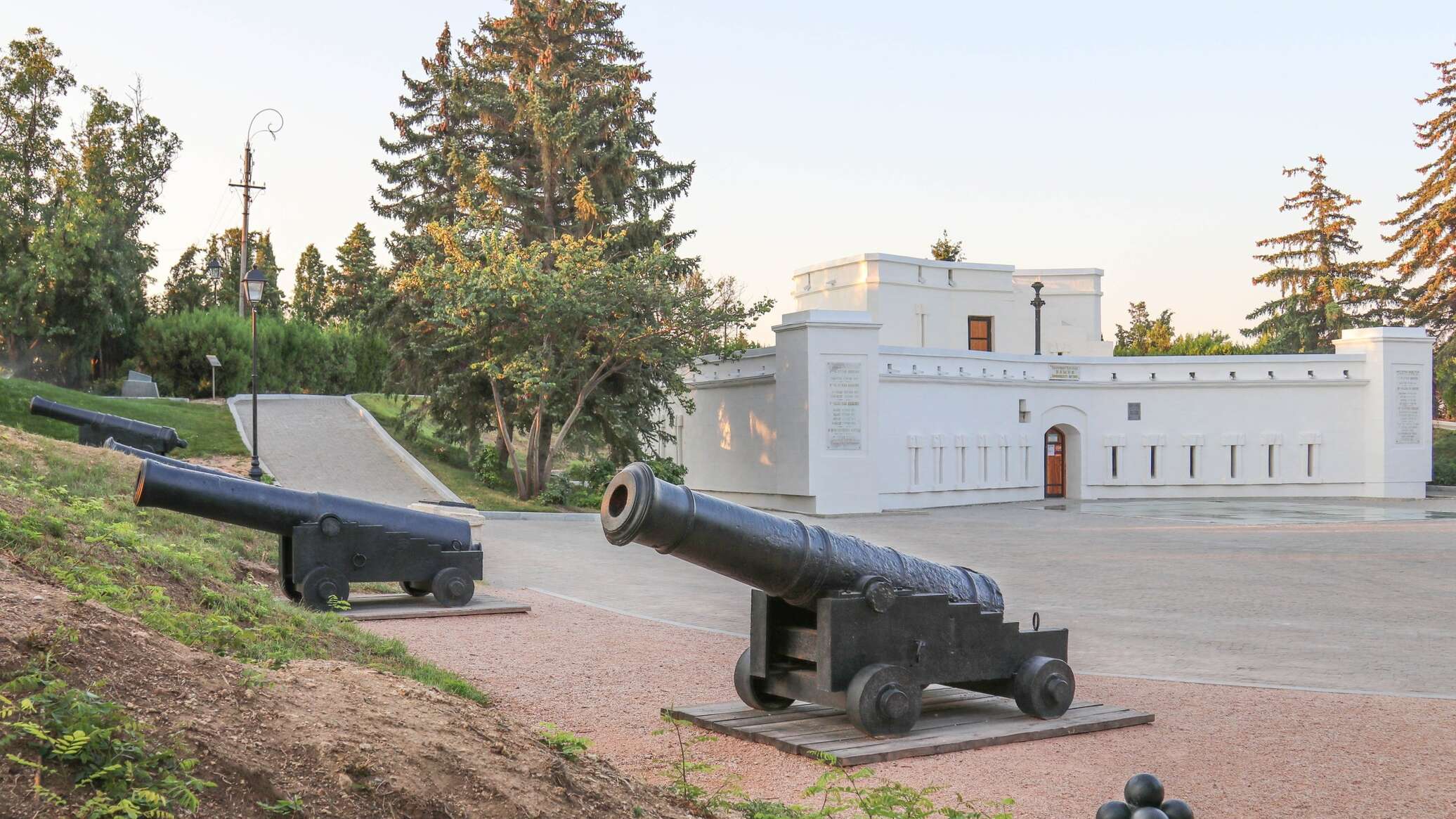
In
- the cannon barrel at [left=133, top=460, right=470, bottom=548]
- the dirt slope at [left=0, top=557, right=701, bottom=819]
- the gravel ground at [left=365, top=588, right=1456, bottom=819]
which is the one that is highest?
the cannon barrel at [left=133, top=460, right=470, bottom=548]

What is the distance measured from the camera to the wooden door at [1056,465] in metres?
38.1

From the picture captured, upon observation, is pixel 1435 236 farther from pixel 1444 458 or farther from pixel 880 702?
pixel 880 702

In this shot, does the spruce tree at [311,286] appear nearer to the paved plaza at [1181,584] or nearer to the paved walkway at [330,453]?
the paved walkway at [330,453]

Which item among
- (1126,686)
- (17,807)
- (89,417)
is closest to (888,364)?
(89,417)

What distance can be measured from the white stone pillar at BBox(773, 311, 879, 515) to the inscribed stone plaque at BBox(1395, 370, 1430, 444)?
18054mm

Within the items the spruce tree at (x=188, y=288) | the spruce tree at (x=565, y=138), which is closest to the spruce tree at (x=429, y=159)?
the spruce tree at (x=565, y=138)

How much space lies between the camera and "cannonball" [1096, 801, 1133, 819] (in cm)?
426

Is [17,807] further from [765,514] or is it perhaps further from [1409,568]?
[1409,568]

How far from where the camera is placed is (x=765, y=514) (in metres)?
6.50

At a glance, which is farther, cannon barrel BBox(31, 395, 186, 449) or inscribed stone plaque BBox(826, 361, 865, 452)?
inscribed stone plaque BBox(826, 361, 865, 452)

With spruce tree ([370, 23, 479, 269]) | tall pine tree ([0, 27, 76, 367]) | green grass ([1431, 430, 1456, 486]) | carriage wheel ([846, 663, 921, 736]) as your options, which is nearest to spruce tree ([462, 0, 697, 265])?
→ spruce tree ([370, 23, 479, 269])

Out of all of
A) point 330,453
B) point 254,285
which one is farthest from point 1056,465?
point 254,285

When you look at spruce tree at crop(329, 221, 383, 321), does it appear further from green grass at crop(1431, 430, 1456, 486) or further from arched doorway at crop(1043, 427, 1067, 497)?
green grass at crop(1431, 430, 1456, 486)

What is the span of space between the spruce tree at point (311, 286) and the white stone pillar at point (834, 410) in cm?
4435
